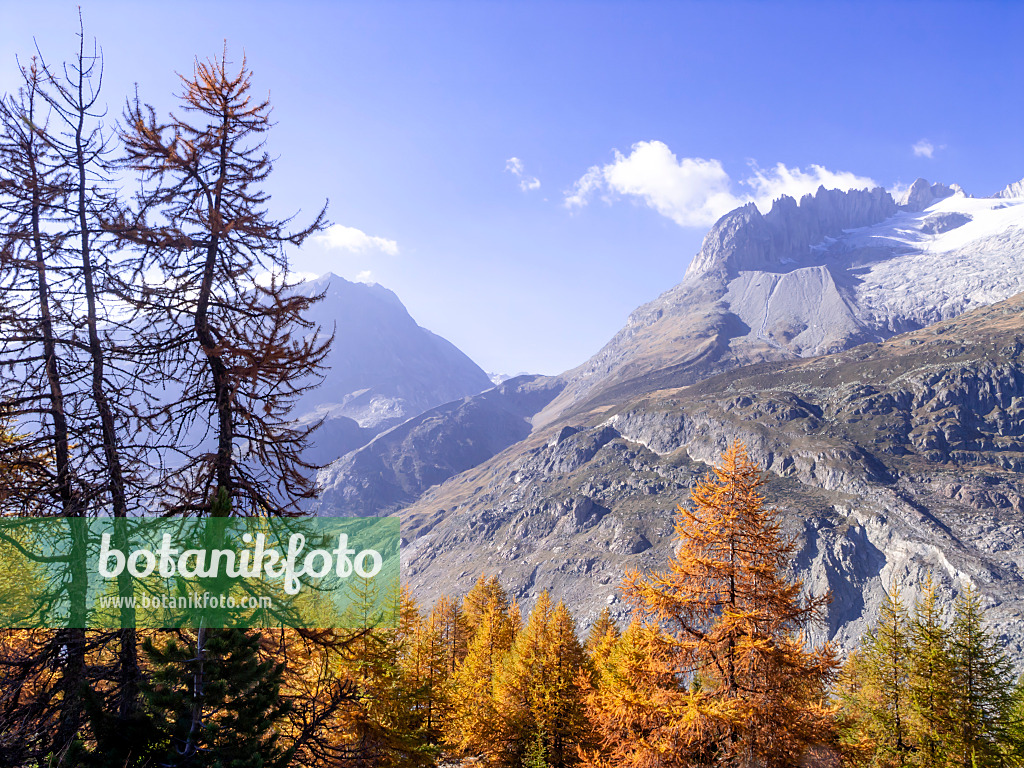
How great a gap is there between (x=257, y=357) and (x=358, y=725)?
14.4 meters

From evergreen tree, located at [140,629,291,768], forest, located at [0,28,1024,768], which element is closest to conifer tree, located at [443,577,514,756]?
forest, located at [0,28,1024,768]

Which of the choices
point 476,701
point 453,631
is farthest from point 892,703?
point 453,631

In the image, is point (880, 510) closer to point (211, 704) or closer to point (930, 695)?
point (930, 695)

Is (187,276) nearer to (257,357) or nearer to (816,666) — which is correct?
(257,357)

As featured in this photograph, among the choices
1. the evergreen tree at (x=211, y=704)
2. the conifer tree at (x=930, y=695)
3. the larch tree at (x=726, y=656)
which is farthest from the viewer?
the conifer tree at (x=930, y=695)

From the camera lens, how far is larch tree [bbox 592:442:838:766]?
1160 centimetres

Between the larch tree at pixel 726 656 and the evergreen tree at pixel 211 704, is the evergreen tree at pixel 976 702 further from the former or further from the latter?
the evergreen tree at pixel 211 704

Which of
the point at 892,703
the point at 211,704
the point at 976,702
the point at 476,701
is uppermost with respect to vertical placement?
the point at 211,704

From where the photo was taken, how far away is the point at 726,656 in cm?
1241

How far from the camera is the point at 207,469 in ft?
28.6

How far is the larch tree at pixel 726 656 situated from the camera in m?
11.6

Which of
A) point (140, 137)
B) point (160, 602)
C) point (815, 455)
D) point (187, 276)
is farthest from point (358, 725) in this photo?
point (815, 455)

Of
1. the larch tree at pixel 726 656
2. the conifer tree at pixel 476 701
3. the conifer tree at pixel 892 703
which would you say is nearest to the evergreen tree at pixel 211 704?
the larch tree at pixel 726 656

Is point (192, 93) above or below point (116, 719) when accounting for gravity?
above
